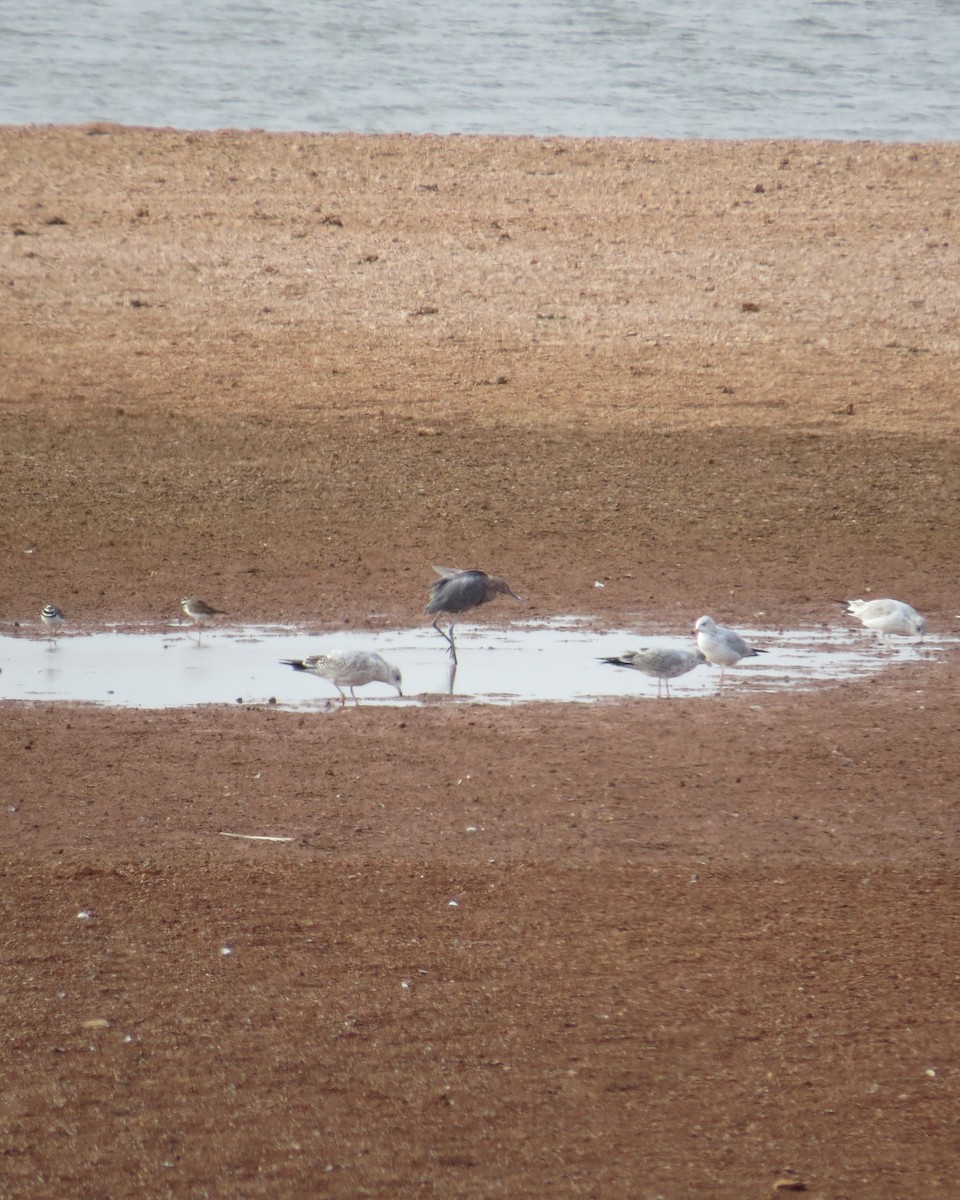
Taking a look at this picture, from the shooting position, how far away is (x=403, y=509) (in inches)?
594

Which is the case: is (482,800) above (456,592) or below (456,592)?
above

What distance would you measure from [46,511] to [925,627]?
718 centimetres

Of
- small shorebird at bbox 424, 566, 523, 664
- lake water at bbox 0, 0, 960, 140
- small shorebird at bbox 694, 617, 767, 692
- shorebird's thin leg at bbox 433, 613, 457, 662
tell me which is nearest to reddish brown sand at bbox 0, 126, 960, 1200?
small shorebird at bbox 694, 617, 767, 692

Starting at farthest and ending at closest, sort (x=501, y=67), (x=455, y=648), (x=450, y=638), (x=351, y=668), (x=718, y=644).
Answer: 1. (x=501, y=67)
2. (x=455, y=648)
3. (x=450, y=638)
4. (x=718, y=644)
5. (x=351, y=668)

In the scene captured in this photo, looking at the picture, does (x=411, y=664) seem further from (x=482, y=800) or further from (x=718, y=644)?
(x=482, y=800)

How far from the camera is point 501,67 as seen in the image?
123ft

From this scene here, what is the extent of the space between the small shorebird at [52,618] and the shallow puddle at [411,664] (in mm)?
115

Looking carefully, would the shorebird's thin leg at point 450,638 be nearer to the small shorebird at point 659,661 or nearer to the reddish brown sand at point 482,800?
the reddish brown sand at point 482,800

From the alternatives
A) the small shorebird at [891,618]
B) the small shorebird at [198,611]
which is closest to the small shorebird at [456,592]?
the small shorebird at [198,611]

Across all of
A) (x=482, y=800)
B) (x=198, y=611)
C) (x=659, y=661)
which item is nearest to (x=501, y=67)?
(x=198, y=611)

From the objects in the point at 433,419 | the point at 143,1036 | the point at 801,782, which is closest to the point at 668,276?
the point at 433,419

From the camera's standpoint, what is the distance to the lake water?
111 feet

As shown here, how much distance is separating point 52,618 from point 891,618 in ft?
15.9

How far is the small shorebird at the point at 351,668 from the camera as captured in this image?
9.31 metres
